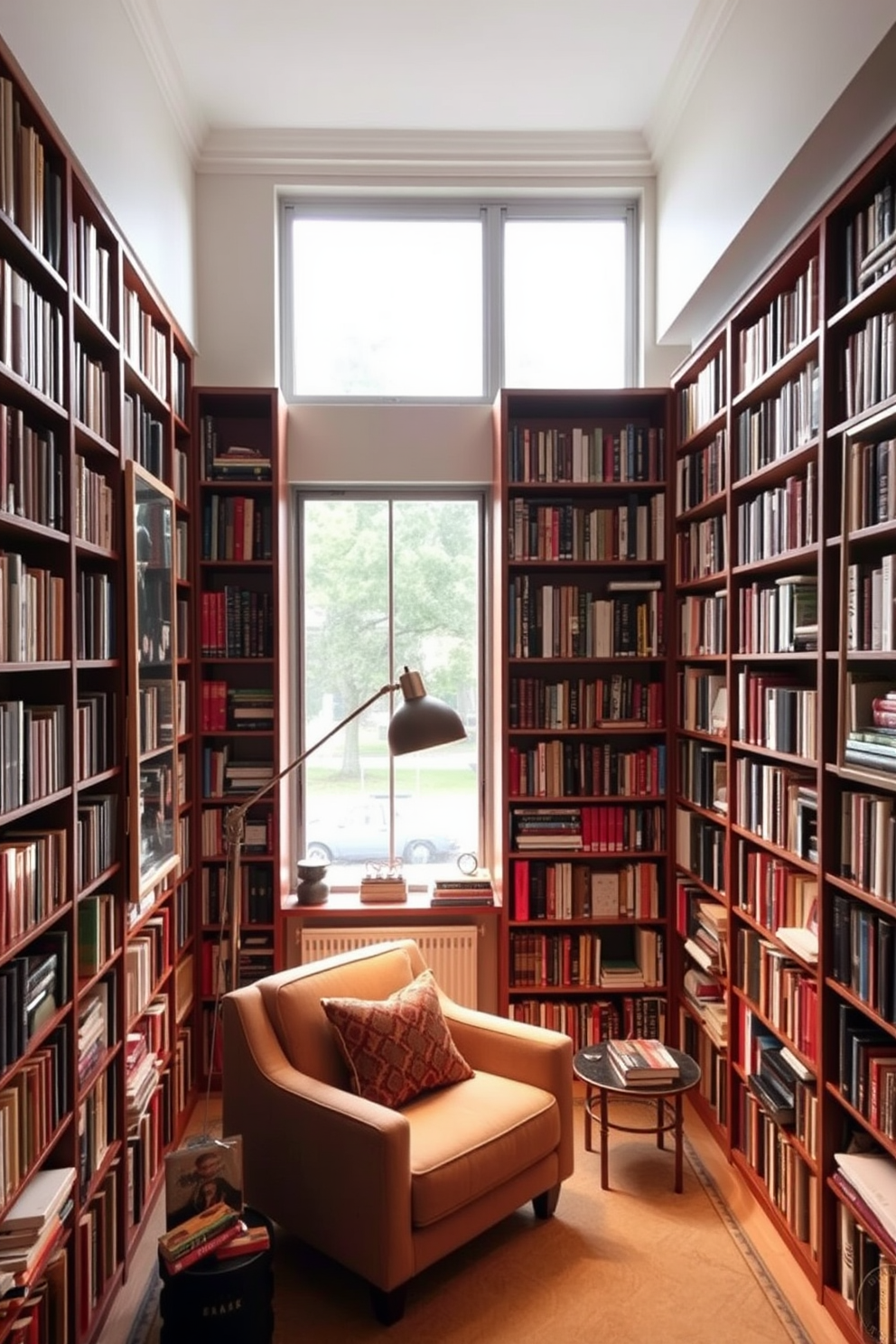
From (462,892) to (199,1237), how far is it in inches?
66.4

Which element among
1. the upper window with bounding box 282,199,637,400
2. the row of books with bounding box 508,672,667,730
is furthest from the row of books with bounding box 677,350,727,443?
the row of books with bounding box 508,672,667,730

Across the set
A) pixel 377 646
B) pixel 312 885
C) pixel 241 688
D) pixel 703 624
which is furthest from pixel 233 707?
pixel 703 624

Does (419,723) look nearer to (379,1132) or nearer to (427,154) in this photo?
(379,1132)

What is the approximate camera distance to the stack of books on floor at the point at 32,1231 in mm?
1651

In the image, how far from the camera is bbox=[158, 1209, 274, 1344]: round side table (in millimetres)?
1980

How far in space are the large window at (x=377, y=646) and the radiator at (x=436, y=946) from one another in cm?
36

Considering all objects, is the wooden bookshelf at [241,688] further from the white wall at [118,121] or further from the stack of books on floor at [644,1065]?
the stack of books on floor at [644,1065]

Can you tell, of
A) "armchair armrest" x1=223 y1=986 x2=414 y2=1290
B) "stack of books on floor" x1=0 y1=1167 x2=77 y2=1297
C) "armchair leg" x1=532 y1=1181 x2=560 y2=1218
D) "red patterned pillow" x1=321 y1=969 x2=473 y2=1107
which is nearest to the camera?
"stack of books on floor" x1=0 y1=1167 x2=77 y2=1297

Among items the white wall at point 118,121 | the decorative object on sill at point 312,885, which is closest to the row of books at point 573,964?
the decorative object on sill at point 312,885

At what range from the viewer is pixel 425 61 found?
120 inches

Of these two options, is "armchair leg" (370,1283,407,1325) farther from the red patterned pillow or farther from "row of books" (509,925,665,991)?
"row of books" (509,925,665,991)

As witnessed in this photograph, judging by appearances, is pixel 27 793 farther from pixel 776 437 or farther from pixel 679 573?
pixel 679 573

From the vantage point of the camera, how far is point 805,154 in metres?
2.16

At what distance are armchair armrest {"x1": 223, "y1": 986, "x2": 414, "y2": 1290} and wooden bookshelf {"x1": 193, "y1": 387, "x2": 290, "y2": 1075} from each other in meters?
1.00
